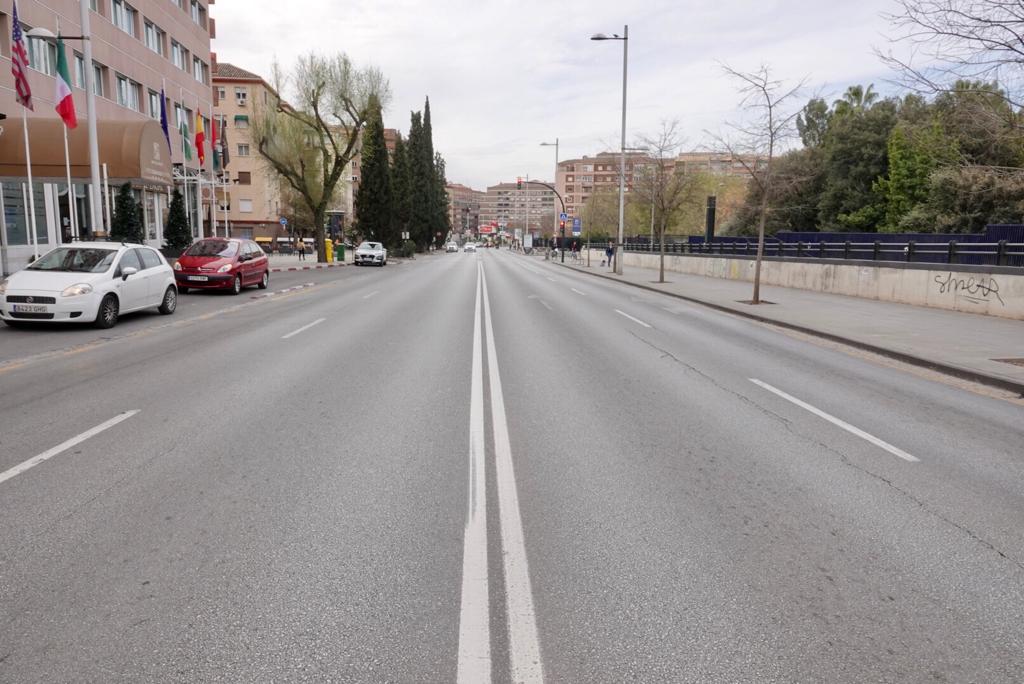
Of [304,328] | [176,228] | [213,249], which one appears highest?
[176,228]

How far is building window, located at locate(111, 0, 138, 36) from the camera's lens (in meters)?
30.8

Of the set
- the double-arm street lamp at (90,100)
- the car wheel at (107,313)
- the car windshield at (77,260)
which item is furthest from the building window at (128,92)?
the car wheel at (107,313)

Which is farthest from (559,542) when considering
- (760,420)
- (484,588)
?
(760,420)

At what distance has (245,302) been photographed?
60.0 feet

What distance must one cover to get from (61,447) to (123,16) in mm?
33895

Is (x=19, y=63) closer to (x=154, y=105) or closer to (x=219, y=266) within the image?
(x=219, y=266)

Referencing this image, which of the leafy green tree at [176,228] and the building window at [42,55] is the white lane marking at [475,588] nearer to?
the leafy green tree at [176,228]

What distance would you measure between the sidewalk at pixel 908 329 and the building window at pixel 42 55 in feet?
77.3

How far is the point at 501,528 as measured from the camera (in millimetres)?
3922

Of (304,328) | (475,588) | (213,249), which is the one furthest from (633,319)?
(213,249)

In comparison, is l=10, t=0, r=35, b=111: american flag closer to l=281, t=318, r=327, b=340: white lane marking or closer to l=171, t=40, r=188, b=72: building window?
A: l=281, t=318, r=327, b=340: white lane marking

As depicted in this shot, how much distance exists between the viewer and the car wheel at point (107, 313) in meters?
12.3

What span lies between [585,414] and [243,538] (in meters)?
3.65

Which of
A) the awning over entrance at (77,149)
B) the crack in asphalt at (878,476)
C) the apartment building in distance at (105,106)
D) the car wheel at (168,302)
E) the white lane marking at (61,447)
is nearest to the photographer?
the crack in asphalt at (878,476)
